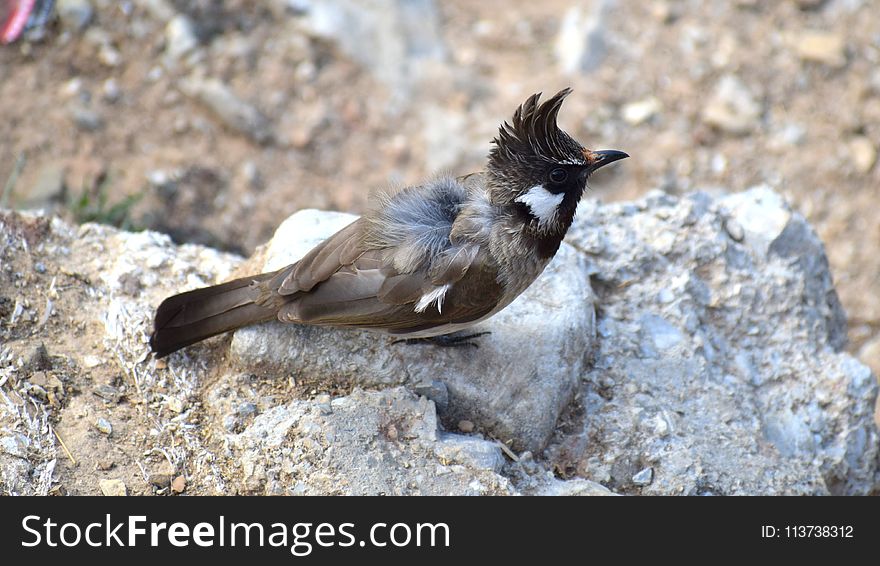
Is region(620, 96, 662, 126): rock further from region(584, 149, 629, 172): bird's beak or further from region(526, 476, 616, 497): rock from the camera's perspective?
region(526, 476, 616, 497): rock

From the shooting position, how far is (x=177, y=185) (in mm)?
6469

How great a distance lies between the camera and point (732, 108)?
7219 millimetres

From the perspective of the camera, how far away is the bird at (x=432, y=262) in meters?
3.81

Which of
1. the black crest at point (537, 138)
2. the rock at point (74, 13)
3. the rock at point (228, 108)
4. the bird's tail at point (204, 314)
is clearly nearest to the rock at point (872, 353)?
the black crest at point (537, 138)

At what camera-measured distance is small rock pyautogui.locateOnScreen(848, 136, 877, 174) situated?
6.96 m

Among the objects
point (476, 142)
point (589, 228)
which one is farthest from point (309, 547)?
point (476, 142)

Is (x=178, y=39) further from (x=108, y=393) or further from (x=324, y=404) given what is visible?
(x=324, y=404)

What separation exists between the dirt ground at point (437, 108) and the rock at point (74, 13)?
0.02 m

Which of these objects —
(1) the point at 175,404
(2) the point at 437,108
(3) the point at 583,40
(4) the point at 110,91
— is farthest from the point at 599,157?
(4) the point at 110,91

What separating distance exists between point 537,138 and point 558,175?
17 cm

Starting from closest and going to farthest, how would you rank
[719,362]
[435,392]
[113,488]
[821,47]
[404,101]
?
1. [113,488]
2. [435,392]
3. [719,362]
4. [404,101]
5. [821,47]

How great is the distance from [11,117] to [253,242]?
1.85 metres

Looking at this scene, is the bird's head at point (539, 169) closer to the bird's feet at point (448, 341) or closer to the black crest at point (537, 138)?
the black crest at point (537, 138)

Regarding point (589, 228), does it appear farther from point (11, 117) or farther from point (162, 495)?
point (11, 117)
